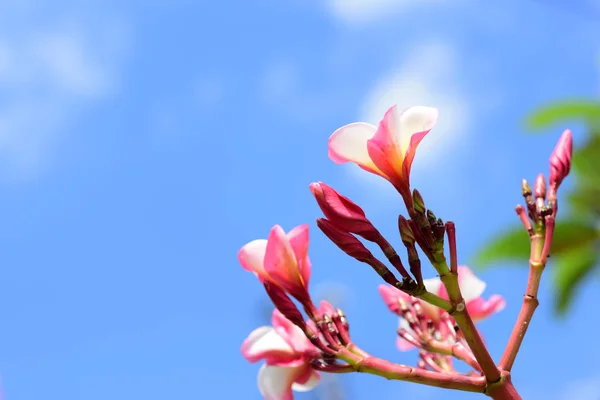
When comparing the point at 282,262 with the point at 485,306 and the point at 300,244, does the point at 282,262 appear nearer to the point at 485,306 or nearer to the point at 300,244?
the point at 300,244

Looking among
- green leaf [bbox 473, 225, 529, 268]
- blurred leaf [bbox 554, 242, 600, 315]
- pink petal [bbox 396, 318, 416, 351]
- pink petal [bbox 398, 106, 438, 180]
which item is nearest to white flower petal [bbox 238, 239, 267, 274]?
pink petal [bbox 398, 106, 438, 180]

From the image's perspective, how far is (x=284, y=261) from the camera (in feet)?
3.59

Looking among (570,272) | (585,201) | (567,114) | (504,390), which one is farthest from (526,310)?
(570,272)

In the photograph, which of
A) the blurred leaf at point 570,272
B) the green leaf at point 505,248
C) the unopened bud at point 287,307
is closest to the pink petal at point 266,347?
the unopened bud at point 287,307

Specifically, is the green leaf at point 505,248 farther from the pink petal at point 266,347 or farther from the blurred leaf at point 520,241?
the pink petal at point 266,347

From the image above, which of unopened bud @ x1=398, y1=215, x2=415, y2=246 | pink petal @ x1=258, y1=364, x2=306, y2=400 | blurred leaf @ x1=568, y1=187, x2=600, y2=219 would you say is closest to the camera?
unopened bud @ x1=398, y1=215, x2=415, y2=246

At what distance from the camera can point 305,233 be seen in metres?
1.11

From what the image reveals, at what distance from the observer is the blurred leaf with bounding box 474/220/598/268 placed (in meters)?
8.91

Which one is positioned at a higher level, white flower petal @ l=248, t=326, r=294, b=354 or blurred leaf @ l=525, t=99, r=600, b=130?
blurred leaf @ l=525, t=99, r=600, b=130

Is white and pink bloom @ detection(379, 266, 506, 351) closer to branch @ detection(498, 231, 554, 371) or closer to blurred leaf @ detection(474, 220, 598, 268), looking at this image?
branch @ detection(498, 231, 554, 371)

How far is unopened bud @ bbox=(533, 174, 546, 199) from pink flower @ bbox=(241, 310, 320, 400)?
0.42m

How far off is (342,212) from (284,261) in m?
0.16

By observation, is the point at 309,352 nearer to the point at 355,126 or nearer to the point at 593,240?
the point at 355,126

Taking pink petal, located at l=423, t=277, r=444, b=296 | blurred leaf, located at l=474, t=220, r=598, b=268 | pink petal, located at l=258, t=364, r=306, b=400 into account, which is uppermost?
blurred leaf, located at l=474, t=220, r=598, b=268
